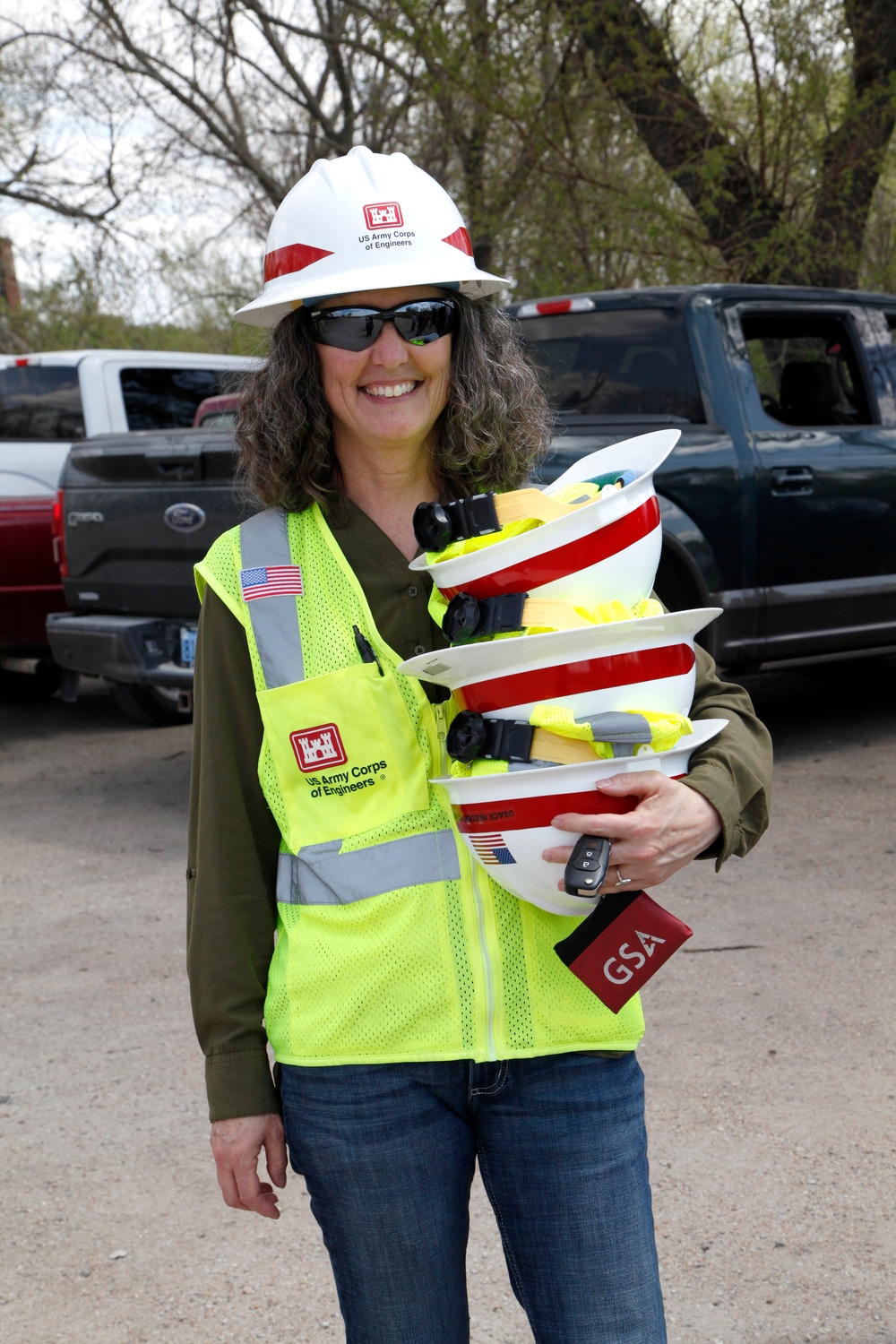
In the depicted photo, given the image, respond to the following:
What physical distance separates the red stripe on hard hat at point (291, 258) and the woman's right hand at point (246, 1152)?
1.10 m

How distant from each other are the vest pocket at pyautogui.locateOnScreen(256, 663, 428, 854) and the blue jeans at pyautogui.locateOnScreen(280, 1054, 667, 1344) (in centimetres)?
30

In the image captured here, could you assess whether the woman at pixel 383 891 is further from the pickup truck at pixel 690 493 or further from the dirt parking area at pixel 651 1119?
the pickup truck at pixel 690 493

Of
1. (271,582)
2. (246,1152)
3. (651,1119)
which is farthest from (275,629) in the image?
(651,1119)

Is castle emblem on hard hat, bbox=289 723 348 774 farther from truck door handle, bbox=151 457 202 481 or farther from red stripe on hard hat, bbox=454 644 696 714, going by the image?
truck door handle, bbox=151 457 202 481

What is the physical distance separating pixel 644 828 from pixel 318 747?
1.41ft

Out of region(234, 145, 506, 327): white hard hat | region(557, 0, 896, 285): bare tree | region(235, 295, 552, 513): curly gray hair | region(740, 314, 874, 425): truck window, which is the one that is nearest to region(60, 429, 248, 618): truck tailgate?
region(740, 314, 874, 425): truck window

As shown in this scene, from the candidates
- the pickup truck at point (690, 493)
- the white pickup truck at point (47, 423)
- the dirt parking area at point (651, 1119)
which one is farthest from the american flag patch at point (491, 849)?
the white pickup truck at point (47, 423)

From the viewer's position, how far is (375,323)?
5.94ft

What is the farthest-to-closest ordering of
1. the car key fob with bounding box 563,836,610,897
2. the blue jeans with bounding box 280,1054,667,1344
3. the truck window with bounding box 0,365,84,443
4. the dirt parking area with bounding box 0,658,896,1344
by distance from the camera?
the truck window with bounding box 0,365,84,443, the dirt parking area with bounding box 0,658,896,1344, the blue jeans with bounding box 280,1054,667,1344, the car key fob with bounding box 563,836,610,897

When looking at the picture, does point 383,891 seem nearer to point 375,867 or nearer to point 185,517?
point 375,867

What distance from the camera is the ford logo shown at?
20.7ft

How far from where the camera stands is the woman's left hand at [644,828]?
1491mm

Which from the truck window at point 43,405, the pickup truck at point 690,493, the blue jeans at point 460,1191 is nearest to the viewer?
the blue jeans at point 460,1191

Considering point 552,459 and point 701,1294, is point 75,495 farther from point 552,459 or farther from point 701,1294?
point 701,1294
